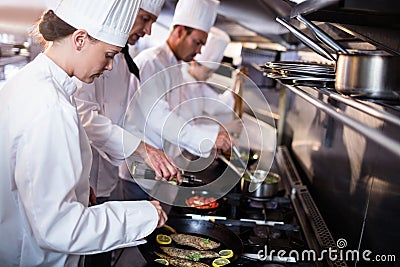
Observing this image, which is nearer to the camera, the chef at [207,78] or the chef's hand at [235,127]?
the chef's hand at [235,127]

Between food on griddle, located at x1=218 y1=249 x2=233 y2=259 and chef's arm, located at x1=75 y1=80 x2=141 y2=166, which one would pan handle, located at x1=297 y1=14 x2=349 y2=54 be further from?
chef's arm, located at x1=75 y1=80 x2=141 y2=166

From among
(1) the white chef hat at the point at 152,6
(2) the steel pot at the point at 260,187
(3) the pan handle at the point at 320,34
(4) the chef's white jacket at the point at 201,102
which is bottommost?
(2) the steel pot at the point at 260,187

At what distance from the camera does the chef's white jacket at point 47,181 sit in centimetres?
97

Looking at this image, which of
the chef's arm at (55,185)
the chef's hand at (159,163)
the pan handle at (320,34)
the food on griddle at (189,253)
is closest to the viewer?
the pan handle at (320,34)

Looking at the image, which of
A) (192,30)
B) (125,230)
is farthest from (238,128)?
(125,230)

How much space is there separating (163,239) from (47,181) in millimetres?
532

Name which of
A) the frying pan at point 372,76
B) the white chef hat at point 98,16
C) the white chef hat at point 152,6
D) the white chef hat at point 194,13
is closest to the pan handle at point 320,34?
the frying pan at point 372,76

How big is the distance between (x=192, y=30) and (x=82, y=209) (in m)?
1.67

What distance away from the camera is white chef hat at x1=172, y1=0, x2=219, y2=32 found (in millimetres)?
2371

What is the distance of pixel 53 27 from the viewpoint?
1.07m

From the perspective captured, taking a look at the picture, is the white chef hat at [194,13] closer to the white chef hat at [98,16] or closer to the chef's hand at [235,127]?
the chef's hand at [235,127]

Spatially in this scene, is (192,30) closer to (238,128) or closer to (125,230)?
(238,128)

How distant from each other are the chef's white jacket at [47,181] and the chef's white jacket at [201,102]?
5.24ft

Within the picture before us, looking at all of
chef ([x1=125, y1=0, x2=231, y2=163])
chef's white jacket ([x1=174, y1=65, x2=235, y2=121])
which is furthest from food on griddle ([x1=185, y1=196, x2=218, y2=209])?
chef's white jacket ([x1=174, y1=65, x2=235, y2=121])
